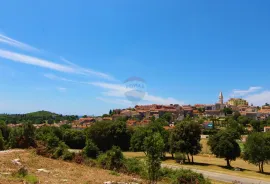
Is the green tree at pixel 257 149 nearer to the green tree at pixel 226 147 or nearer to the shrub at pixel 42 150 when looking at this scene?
the green tree at pixel 226 147

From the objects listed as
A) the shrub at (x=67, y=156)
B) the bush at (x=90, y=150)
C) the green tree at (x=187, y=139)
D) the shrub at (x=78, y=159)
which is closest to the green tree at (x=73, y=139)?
the green tree at (x=187, y=139)

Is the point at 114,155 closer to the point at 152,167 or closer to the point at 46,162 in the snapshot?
the point at 46,162

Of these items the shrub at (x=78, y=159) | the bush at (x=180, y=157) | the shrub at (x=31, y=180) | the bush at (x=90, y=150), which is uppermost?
Answer: the shrub at (x=31, y=180)

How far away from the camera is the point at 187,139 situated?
1687 inches

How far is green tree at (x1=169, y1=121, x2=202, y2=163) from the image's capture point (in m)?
42.5

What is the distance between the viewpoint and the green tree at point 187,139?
42466mm

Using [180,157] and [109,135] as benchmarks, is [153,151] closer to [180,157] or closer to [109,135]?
[180,157]

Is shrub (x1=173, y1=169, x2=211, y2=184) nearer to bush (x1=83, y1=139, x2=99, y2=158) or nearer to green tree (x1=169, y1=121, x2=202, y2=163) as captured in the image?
bush (x1=83, y1=139, x2=99, y2=158)

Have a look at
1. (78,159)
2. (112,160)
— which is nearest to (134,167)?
(112,160)

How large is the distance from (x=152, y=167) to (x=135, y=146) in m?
39.8

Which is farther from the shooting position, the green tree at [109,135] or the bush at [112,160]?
the green tree at [109,135]

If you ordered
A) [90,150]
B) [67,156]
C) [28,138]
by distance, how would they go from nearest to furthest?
1. [67,156]
2. [28,138]
3. [90,150]

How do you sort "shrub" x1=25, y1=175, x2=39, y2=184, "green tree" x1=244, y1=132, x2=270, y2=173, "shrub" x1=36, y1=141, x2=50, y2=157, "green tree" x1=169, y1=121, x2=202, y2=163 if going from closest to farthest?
"shrub" x1=25, y1=175, x2=39, y2=184
"shrub" x1=36, y1=141, x2=50, y2=157
"green tree" x1=244, y1=132, x2=270, y2=173
"green tree" x1=169, y1=121, x2=202, y2=163

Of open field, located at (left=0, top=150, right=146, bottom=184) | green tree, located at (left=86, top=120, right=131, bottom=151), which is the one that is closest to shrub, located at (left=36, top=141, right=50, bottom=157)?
open field, located at (left=0, top=150, right=146, bottom=184)
